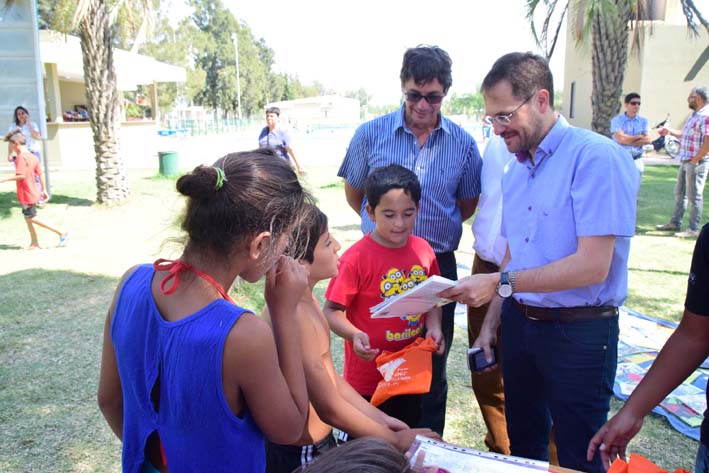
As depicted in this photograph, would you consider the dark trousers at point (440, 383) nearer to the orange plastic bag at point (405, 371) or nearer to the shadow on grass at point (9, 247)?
the orange plastic bag at point (405, 371)

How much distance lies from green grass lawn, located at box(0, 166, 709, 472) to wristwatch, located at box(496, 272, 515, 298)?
1246mm

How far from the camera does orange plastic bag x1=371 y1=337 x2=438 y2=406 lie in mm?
2451

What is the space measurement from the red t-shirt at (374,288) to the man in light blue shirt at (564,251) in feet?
1.64

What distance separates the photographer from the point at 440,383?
9.93ft

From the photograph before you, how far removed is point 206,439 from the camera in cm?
134

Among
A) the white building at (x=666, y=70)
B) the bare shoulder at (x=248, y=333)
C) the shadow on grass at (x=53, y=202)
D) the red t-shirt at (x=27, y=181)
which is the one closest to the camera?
the bare shoulder at (x=248, y=333)

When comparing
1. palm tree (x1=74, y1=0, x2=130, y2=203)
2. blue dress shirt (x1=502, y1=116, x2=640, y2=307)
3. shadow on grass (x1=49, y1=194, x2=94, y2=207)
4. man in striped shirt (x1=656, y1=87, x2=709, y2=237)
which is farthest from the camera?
shadow on grass (x1=49, y1=194, x2=94, y2=207)

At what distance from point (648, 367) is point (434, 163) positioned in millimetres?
2566

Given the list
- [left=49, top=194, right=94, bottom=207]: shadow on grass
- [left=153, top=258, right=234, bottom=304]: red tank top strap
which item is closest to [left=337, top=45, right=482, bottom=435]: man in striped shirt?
[left=153, top=258, right=234, bottom=304]: red tank top strap

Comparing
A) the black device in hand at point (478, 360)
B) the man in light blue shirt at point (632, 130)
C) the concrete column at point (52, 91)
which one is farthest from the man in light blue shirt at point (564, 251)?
the concrete column at point (52, 91)

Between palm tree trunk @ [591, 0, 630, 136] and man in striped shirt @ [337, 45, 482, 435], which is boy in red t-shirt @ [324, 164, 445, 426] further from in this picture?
palm tree trunk @ [591, 0, 630, 136]

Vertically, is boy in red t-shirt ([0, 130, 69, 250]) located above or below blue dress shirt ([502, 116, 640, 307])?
below

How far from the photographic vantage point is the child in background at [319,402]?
1789 millimetres

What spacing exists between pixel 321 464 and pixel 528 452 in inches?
71.6
